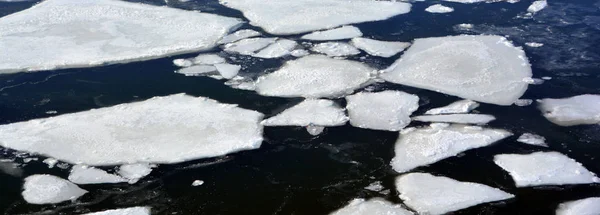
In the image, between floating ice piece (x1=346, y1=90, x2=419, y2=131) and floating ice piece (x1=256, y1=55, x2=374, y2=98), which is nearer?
floating ice piece (x1=346, y1=90, x2=419, y2=131)

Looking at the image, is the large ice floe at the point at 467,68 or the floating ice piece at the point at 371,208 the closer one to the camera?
the floating ice piece at the point at 371,208

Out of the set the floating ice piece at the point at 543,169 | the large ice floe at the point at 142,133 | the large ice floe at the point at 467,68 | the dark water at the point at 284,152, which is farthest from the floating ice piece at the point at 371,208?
the large ice floe at the point at 467,68

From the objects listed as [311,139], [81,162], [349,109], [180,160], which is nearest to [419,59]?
[349,109]

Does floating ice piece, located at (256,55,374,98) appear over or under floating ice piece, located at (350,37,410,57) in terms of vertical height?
over

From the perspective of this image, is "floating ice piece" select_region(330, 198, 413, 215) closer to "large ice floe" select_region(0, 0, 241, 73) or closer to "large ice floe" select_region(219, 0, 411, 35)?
"large ice floe" select_region(0, 0, 241, 73)

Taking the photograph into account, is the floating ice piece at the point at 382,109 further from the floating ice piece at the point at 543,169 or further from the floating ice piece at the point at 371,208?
the floating ice piece at the point at 371,208

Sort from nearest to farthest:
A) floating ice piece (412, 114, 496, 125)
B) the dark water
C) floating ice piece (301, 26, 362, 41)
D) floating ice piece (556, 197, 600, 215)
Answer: floating ice piece (556, 197, 600, 215)
the dark water
floating ice piece (412, 114, 496, 125)
floating ice piece (301, 26, 362, 41)

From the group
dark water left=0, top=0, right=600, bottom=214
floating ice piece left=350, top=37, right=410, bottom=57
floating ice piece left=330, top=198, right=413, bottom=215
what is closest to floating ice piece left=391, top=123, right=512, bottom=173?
dark water left=0, top=0, right=600, bottom=214
